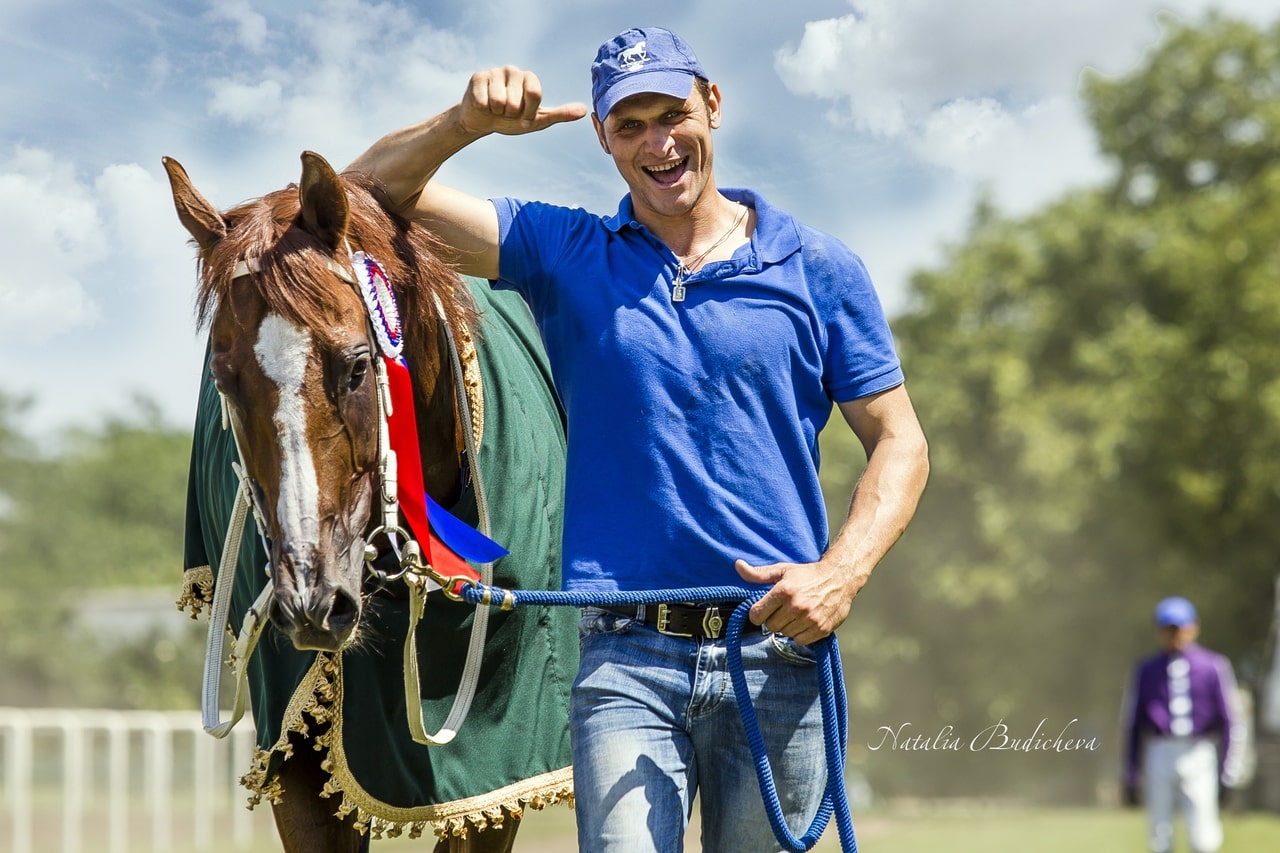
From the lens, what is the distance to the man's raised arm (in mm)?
2750

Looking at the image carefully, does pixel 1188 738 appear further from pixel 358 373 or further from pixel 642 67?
pixel 358 373

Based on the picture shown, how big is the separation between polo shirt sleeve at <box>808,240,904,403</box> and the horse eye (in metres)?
Result: 0.83

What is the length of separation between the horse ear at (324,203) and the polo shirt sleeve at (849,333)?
855mm

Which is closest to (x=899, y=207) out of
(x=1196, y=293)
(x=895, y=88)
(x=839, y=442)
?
(x=895, y=88)

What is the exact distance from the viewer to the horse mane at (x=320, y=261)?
2500mm

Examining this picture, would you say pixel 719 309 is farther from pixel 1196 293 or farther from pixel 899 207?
pixel 1196 293

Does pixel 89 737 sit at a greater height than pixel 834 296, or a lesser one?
lesser

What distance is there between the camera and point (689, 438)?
264 cm

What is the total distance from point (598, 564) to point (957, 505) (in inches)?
774

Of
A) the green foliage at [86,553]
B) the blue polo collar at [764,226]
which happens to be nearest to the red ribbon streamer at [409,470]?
the blue polo collar at [764,226]

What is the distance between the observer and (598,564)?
2.66m

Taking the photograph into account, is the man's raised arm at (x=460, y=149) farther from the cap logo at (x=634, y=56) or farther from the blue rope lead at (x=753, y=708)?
the blue rope lead at (x=753, y=708)

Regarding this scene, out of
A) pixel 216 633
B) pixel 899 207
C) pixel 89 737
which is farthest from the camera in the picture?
pixel 89 737

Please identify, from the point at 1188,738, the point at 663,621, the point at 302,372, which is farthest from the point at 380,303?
the point at 1188,738
